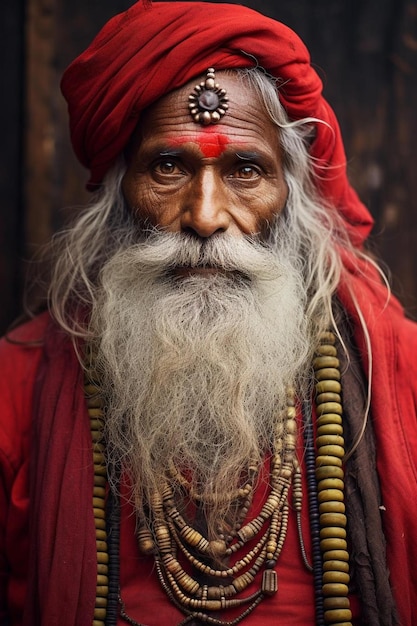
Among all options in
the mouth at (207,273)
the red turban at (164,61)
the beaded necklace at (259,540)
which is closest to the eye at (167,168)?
the red turban at (164,61)

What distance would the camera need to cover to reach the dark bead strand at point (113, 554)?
5.49ft

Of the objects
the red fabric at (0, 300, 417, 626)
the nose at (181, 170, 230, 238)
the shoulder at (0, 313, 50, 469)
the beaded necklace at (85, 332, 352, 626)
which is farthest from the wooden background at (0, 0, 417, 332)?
the beaded necklace at (85, 332, 352, 626)

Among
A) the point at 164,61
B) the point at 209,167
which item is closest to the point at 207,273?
the point at 209,167

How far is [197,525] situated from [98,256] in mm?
800

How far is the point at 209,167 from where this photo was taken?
1.79 m

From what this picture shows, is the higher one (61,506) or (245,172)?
(245,172)

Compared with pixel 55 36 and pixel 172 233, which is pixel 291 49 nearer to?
pixel 172 233

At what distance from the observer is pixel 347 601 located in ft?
5.30

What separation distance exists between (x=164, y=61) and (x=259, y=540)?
114 centimetres

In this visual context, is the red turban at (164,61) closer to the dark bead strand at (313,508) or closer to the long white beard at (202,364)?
the long white beard at (202,364)

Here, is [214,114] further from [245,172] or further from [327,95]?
[327,95]

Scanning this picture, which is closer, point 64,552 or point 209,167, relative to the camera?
point 64,552

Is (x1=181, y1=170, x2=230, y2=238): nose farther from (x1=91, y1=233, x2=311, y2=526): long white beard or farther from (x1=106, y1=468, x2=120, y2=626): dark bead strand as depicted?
(x1=106, y1=468, x2=120, y2=626): dark bead strand

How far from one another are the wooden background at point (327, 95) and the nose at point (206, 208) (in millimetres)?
863
